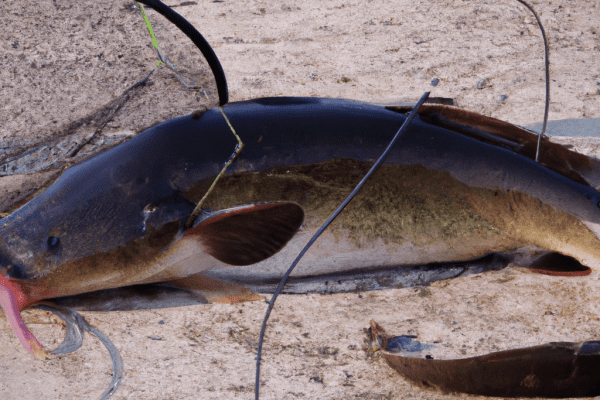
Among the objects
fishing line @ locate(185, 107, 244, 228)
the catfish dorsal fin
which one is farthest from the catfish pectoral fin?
fishing line @ locate(185, 107, 244, 228)

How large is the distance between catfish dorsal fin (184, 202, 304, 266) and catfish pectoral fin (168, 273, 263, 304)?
269 millimetres

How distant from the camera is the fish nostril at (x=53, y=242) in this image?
1.69 m

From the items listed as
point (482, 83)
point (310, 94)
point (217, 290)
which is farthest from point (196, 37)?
point (482, 83)

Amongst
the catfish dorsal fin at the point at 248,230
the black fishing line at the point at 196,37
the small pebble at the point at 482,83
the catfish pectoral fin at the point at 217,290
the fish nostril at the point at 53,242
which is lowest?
the catfish pectoral fin at the point at 217,290

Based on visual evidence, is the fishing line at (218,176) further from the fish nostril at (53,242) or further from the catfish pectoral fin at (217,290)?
the fish nostril at (53,242)

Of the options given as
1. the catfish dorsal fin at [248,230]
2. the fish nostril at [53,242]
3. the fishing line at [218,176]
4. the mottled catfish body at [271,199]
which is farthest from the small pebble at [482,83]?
the fish nostril at [53,242]

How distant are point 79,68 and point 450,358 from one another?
310 centimetres

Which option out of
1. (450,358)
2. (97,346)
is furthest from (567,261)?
(97,346)

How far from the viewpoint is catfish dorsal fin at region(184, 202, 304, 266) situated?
1.71 metres

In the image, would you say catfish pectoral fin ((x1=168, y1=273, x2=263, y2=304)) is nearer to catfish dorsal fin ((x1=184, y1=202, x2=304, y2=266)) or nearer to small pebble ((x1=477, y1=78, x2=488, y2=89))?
catfish dorsal fin ((x1=184, y1=202, x2=304, y2=266))

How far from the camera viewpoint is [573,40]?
2834 millimetres

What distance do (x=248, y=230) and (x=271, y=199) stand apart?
176 millimetres

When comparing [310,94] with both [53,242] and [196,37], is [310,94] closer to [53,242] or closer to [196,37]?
[196,37]

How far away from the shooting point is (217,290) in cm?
208
